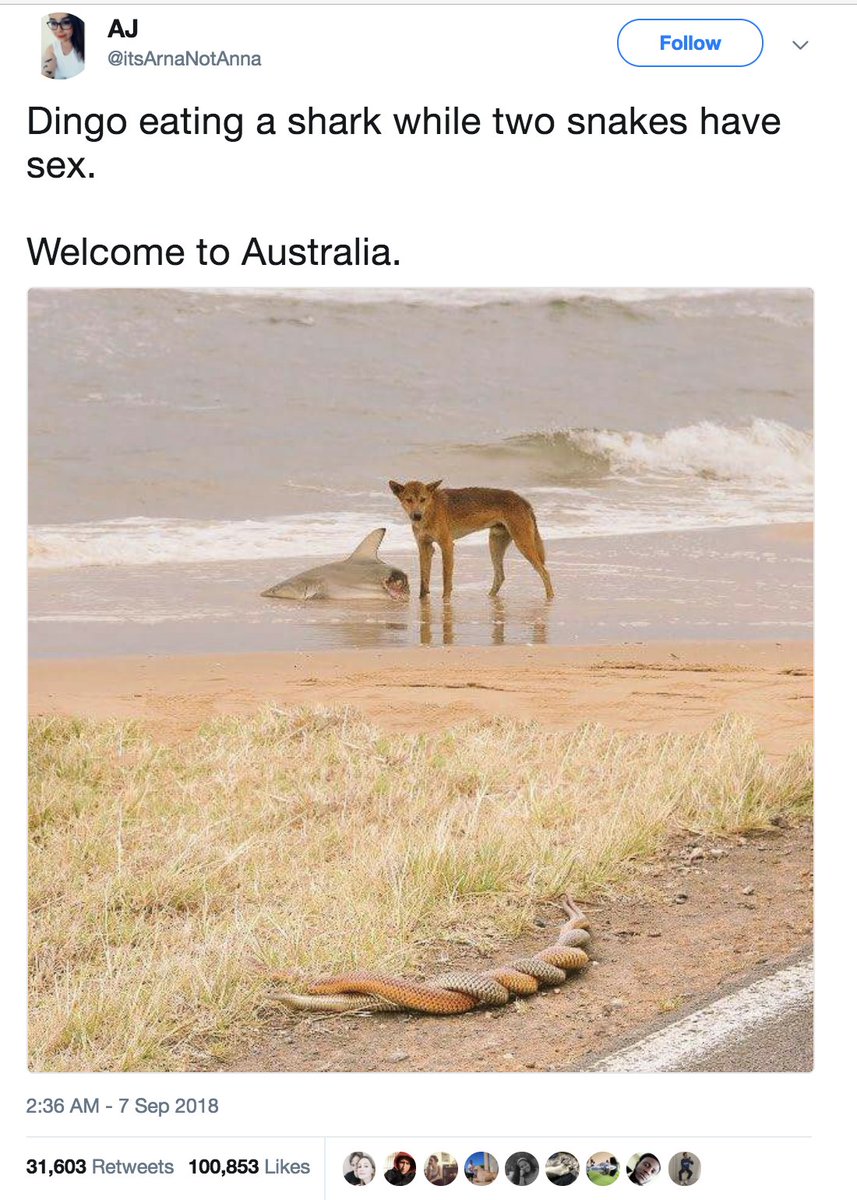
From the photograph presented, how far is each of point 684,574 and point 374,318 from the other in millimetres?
4496

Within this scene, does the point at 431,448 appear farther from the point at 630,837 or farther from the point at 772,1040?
the point at 772,1040

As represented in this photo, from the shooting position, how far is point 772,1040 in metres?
4.28

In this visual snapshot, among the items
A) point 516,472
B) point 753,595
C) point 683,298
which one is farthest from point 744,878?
point 683,298

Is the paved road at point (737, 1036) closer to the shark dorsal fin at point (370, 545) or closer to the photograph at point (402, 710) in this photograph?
the photograph at point (402, 710)
